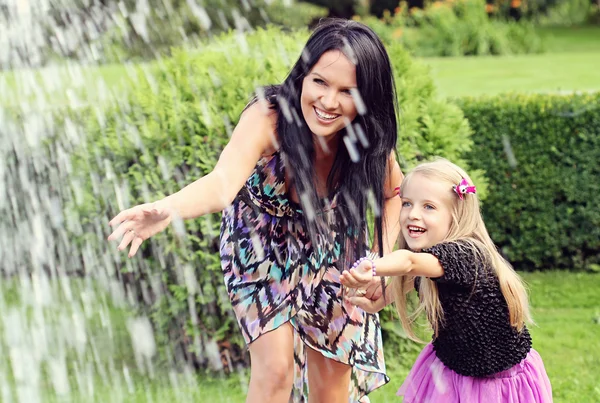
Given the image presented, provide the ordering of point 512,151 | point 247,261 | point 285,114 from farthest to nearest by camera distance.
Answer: point 512,151 → point 247,261 → point 285,114

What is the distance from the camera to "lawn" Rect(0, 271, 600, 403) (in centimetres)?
505

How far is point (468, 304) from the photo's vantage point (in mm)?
3209

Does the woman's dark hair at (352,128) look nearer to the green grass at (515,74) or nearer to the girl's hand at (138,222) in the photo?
the girl's hand at (138,222)

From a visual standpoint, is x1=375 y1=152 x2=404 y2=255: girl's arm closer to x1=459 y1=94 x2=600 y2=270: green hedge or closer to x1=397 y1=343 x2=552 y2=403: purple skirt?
x1=397 y1=343 x2=552 y2=403: purple skirt

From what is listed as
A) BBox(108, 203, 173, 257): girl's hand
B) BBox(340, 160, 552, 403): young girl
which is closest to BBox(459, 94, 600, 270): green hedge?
BBox(340, 160, 552, 403): young girl

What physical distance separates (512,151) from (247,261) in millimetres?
4072

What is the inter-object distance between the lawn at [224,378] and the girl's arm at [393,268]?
6.92 ft

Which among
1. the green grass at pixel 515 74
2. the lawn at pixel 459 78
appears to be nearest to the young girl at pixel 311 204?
the lawn at pixel 459 78

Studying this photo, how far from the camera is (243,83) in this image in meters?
5.07

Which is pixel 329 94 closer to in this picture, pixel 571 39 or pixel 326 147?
pixel 326 147

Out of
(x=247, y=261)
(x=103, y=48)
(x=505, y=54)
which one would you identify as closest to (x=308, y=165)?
(x=247, y=261)

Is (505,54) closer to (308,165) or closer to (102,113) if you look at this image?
(102,113)

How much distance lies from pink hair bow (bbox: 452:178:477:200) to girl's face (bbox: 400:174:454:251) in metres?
0.03

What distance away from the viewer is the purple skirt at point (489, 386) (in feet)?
10.7
